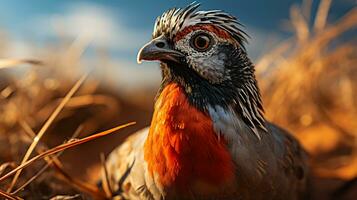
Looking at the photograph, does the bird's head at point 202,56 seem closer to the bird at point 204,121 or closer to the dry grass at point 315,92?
the bird at point 204,121

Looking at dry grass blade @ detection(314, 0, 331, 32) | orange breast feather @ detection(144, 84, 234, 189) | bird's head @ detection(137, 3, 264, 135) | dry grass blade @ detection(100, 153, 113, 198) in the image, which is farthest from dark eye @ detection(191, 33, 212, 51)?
dry grass blade @ detection(314, 0, 331, 32)

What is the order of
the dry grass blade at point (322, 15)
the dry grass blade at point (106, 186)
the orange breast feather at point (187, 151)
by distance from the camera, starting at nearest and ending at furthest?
the orange breast feather at point (187, 151), the dry grass blade at point (106, 186), the dry grass blade at point (322, 15)

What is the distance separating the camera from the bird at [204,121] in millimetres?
2123

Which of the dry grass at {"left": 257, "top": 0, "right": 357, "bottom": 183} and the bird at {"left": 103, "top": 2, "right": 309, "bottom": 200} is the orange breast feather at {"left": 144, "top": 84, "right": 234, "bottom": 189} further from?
the dry grass at {"left": 257, "top": 0, "right": 357, "bottom": 183}

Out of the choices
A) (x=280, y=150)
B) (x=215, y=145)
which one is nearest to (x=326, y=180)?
(x=280, y=150)

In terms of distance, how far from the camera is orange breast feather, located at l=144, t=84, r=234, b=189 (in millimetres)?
2115

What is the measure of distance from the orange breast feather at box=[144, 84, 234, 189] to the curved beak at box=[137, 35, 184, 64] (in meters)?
0.18

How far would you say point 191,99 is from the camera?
7.17ft

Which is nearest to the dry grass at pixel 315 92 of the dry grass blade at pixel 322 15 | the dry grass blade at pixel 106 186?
the dry grass blade at pixel 322 15

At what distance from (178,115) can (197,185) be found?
29 cm

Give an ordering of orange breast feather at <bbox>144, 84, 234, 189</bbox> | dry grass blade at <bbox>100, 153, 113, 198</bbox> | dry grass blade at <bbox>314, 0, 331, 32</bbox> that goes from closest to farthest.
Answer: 1. orange breast feather at <bbox>144, 84, 234, 189</bbox>
2. dry grass blade at <bbox>100, 153, 113, 198</bbox>
3. dry grass blade at <bbox>314, 0, 331, 32</bbox>

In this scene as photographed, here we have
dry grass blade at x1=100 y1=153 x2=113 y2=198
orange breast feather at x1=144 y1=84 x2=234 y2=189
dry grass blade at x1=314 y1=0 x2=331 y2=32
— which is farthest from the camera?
dry grass blade at x1=314 y1=0 x2=331 y2=32

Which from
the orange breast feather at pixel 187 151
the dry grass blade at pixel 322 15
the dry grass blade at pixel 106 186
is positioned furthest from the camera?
the dry grass blade at pixel 322 15

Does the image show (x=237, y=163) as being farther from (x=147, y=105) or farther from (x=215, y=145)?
(x=147, y=105)
